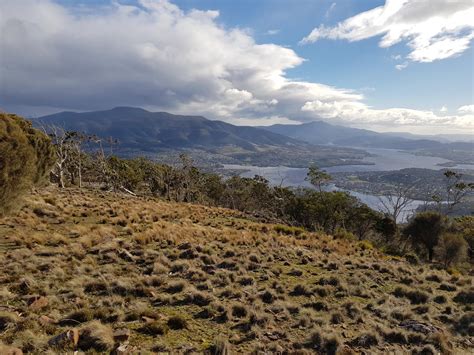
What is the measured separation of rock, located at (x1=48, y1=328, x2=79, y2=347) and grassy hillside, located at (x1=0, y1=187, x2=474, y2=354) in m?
0.02

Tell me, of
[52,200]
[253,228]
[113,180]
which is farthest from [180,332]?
[113,180]

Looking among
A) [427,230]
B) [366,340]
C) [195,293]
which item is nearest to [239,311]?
[195,293]

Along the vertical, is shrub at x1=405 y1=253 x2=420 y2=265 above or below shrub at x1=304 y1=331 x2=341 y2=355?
below

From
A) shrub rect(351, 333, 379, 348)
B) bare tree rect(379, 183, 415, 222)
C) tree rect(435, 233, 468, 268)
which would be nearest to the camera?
shrub rect(351, 333, 379, 348)

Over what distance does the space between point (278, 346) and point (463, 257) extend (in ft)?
125

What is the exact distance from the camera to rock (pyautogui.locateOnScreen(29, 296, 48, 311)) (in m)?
7.35

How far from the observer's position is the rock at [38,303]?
7352 millimetres

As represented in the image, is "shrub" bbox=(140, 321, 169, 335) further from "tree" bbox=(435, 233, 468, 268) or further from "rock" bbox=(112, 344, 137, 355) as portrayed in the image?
"tree" bbox=(435, 233, 468, 268)

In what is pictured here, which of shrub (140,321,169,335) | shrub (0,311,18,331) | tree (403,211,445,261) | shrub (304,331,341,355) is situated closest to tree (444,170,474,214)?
tree (403,211,445,261)

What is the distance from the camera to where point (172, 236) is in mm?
16766

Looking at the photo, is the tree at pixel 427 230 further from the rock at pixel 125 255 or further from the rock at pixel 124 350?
the rock at pixel 124 350

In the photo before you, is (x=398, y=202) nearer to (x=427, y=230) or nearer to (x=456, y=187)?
(x=427, y=230)

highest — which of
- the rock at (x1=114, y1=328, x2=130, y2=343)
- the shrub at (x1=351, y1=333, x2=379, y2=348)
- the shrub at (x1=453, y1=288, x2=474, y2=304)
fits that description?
the rock at (x1=114, y1=328, x2=130, y2=343)

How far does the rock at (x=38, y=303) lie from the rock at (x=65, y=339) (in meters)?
1.83
